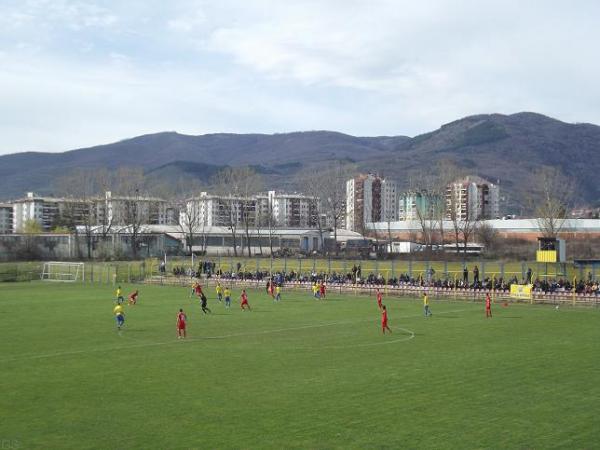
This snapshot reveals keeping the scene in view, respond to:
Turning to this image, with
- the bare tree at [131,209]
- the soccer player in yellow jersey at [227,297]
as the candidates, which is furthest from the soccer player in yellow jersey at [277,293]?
the bare tree at [131,209]

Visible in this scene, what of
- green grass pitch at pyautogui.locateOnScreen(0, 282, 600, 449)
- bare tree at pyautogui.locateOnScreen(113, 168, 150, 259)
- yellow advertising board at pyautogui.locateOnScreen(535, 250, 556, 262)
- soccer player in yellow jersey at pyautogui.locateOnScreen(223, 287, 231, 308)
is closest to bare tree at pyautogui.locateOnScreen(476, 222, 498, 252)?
yellow advertising board at pyautogui.locateOnScreen(535, 250, 556, 262)

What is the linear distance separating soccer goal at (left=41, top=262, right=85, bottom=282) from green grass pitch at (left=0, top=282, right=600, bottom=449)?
146 feet

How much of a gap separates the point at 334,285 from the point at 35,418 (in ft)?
167

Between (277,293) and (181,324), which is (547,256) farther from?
(181,324)

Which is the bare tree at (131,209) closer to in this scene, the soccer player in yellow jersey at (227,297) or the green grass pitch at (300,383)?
the soccer player in yellow jersey at (227,297)

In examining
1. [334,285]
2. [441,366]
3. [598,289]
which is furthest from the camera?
[334,285]

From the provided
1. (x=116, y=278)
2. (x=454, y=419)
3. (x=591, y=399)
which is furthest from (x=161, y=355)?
(x=116, y=278)

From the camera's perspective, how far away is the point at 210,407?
61.9 feet

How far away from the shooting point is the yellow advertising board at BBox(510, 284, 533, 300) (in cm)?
5459

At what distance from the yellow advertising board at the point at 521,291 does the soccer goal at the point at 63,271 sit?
5022 cm

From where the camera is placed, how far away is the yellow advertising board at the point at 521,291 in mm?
54594

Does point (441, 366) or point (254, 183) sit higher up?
point (254, 183)

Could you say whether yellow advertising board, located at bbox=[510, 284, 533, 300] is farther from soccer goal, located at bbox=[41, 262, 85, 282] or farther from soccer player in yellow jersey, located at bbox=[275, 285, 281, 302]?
soccer goal, located at bbox=[41, 262, 85, 282]

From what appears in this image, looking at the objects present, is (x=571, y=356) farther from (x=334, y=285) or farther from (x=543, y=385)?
(x=334, y=285)
